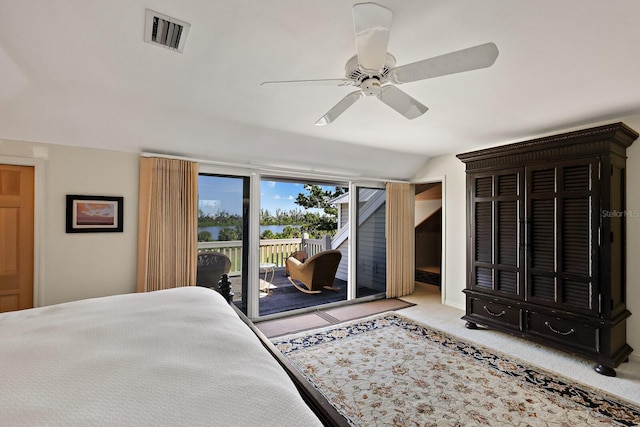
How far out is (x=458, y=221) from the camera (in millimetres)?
4410

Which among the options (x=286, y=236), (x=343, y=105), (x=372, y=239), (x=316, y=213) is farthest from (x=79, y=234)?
(x=316, y=213)

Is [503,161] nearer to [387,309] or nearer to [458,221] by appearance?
[458,221]

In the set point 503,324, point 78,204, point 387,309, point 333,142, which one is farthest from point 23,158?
point 503,324

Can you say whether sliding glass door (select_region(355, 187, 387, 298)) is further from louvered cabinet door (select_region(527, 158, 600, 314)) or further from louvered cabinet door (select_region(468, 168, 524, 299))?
louvered cabinet door (select_region(527, 158, 600, 314))

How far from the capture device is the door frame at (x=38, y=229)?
264 cm

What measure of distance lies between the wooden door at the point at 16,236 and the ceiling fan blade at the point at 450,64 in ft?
10.9

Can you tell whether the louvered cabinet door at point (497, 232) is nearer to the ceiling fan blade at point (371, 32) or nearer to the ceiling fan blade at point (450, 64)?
the ceiling fan blade at point (450, 64)

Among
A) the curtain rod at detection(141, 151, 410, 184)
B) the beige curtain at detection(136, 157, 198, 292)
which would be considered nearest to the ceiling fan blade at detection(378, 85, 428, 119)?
the curtain rod at detection(141, 151, 410, 184)

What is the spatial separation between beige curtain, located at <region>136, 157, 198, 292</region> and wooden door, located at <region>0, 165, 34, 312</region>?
0.87 m

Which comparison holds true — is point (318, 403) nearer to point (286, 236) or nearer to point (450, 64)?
point (450, 64)

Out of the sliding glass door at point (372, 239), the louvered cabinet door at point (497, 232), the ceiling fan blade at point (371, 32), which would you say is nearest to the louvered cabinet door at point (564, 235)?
the louvered cabinet door at point (497, 232)

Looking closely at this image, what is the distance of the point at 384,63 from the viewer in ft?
4.96

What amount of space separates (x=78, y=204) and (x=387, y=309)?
4.01 m

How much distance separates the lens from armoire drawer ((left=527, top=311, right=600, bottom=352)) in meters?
2.65
